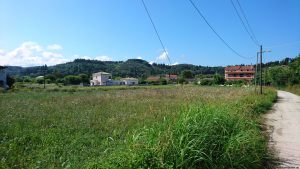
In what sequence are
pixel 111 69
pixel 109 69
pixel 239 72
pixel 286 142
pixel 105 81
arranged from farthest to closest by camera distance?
pixel 109 69
pixel 111 69
pixel 239 72
pixel 105 81
pixel 286 142

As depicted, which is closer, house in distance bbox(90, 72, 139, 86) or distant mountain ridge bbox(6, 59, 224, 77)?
house in distance bbox(90, 72, 139, 86)

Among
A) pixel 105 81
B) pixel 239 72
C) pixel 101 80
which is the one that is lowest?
pixel 105 81

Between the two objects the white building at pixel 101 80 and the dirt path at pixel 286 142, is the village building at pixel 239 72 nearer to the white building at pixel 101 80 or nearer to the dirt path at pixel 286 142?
the white building at pixel 101 80

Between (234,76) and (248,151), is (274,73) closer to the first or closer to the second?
(234,76)

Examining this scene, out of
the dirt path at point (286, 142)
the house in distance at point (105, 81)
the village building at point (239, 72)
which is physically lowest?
the dirt path at point (286, 142)

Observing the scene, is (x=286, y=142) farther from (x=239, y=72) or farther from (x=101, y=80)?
(x=239, y=72)

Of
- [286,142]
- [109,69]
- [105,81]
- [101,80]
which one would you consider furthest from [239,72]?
[286,142]

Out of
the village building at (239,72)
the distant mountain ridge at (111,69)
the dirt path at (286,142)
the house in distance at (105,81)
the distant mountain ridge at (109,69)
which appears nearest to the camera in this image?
the dirt path at (286,142)

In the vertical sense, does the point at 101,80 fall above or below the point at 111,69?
below

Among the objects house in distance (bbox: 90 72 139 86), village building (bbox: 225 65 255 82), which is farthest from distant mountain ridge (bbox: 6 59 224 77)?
house in distance (bbox: 90 72 139 86)

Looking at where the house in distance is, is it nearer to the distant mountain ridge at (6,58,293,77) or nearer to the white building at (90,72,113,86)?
the white building at (90,72,113,86)

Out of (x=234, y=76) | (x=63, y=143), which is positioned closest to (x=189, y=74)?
(x=234, y=76)

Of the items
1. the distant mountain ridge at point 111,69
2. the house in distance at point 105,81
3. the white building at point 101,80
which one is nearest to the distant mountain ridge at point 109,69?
the distant mountain ridge at point 111,69

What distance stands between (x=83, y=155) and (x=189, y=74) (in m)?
119
